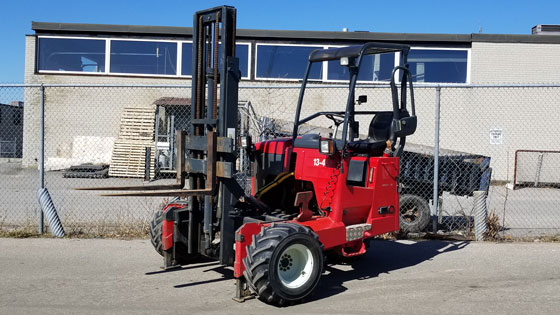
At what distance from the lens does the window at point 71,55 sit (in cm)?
2023

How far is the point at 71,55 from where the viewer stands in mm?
20234

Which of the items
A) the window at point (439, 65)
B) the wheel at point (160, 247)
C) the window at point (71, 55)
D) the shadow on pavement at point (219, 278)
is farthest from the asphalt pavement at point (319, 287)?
the window at point (71, 55)

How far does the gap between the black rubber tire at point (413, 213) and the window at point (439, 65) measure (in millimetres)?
11459

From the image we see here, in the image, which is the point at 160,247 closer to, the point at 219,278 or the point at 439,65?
the point at 219,278

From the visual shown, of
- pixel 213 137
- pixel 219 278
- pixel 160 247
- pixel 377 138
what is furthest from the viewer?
pixel 377 138

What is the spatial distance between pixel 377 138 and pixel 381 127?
5.7 inches

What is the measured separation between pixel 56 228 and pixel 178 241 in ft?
9.88

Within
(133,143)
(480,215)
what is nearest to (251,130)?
(133,143)

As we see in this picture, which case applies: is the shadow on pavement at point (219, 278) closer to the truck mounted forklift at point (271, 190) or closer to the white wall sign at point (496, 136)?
the truck mounted forklift at point (271, 190)

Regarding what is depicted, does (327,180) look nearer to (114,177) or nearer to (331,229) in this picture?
(331,229)

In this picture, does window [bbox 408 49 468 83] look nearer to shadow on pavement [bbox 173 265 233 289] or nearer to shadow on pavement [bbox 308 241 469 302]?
shadow on pavement [bbox 308 241 469 302]

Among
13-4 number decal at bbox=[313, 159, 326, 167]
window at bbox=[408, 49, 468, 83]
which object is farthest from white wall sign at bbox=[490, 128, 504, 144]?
13-4 number decal at bbox=[313, 159, 326, 167]

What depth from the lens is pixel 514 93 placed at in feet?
62.8

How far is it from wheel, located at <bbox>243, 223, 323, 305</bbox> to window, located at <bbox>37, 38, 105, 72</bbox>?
17.0 meters
